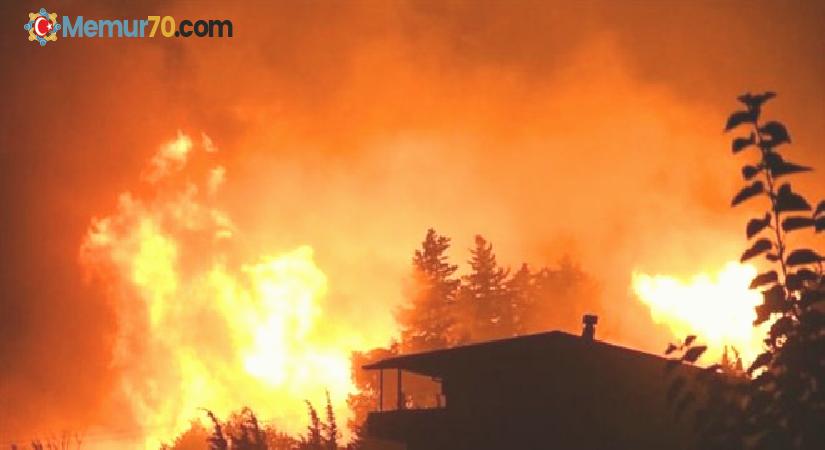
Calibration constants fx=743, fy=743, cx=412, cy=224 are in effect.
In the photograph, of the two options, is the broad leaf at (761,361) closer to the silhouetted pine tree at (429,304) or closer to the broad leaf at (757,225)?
the broad leaf at (757,225)

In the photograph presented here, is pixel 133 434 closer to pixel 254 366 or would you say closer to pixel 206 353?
pixel 206 353

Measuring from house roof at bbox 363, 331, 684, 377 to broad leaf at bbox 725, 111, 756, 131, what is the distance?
66.7ft

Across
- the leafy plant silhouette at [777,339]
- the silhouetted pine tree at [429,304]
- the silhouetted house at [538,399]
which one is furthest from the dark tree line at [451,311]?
the leafy plant silhouette at [777,339]

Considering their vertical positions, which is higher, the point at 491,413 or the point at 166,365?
the point at 166,365

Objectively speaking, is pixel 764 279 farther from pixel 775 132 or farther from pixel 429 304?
pixel 429 304

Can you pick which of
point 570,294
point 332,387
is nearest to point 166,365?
point 332,387

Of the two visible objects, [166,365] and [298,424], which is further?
[166,365]

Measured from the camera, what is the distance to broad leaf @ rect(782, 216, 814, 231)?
4.46 meters

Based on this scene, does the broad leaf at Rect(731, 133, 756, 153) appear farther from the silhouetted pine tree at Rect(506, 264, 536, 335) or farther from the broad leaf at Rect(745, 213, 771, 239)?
the silhouetted pine tree at Rect(506, 264, 536, 335)

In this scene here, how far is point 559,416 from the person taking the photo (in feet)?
82.5

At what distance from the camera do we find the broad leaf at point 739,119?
454 centimetres

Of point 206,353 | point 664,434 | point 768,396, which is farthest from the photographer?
point 206,353

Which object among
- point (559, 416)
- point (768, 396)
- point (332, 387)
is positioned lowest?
point (768, 396)

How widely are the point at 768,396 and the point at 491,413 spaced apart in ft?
74.0
